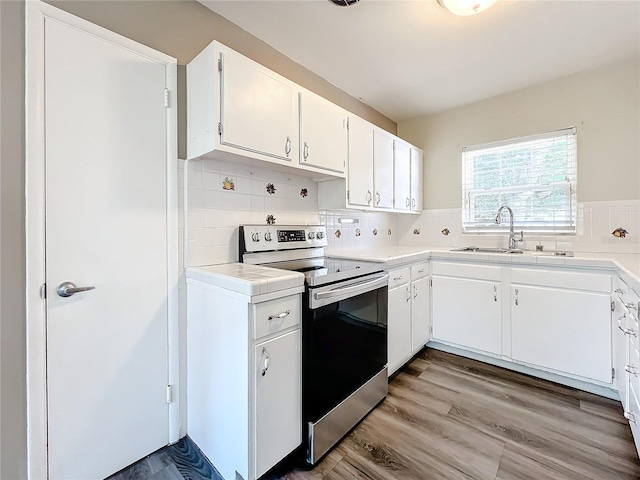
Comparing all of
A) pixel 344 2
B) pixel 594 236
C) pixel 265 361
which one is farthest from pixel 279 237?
pixel 594 236

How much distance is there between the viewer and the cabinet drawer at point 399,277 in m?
2.15

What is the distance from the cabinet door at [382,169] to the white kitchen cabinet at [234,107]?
41.6 inches

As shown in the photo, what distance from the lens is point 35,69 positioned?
117 cm

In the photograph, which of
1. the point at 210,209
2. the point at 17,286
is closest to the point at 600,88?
the point at 210,209

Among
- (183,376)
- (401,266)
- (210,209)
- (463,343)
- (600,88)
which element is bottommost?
(463,343)

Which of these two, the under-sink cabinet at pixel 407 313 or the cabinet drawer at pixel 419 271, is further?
the cabinet drawer at pixel 419 271

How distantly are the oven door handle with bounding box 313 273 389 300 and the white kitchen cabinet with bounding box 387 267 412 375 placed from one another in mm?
233

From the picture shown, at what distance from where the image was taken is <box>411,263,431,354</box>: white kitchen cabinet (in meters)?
2.44

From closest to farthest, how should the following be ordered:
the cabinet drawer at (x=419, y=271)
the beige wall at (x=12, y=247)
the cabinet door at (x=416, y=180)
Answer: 1. the beige wall at (x=12, y=247)
2. the cabinet drawer at (x=419, y=271)
3. the cabinet door at (x=416, y=180)

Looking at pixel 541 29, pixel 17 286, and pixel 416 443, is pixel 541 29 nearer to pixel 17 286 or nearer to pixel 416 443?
pixel 416 443

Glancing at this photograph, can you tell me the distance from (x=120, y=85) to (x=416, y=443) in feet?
7.66

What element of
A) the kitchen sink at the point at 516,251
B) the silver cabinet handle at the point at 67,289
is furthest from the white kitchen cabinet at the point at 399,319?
the silver cabinet handle at the point at 67,289

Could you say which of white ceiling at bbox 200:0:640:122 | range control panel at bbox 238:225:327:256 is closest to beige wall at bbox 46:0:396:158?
white ceiling at bbox 200:0:640:122

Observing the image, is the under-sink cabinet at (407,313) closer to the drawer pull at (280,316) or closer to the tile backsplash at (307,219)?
the tile backsplash at (307,219)
